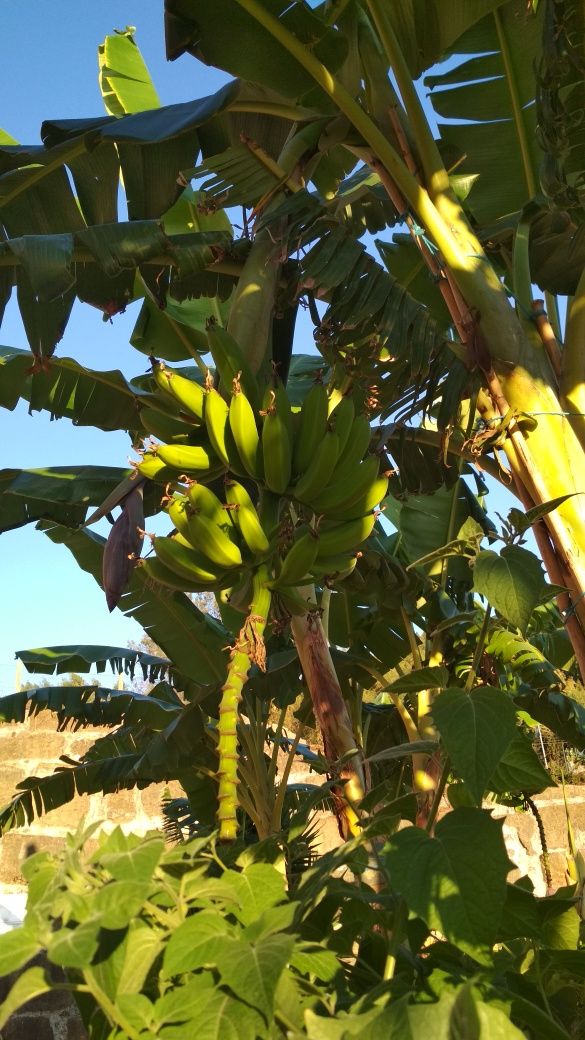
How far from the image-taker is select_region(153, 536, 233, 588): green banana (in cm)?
159

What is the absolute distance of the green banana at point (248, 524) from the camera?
1.51 m

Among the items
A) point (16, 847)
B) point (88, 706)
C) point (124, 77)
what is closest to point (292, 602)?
point (88, 706)

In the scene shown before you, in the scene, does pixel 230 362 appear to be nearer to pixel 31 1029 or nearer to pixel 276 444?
pixel 276 444

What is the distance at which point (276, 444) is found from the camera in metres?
1.60

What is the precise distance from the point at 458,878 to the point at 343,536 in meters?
1.08

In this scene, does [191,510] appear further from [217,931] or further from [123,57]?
[123,57]

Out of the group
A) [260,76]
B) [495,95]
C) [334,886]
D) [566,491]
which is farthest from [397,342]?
[334,886]

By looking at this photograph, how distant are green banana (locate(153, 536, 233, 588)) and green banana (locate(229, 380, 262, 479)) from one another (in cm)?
23

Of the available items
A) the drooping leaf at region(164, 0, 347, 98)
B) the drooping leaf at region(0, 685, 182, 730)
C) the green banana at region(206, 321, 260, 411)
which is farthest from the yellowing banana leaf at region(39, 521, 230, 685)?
the drooping leaf at region(164, 0, 347, 98)

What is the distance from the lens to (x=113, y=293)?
241 cm

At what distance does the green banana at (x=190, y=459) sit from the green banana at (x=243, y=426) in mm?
109

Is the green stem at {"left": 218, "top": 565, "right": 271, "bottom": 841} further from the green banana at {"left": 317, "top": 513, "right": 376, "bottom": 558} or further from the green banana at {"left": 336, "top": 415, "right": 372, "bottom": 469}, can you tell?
the green banana at {"left": 336, "top": 415, "right": 372, "bottom": 469}

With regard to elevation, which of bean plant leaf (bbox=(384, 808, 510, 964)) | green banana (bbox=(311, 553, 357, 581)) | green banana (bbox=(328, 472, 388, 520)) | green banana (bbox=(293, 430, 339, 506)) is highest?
green banana (bbox=(293, 430, 339, 506))

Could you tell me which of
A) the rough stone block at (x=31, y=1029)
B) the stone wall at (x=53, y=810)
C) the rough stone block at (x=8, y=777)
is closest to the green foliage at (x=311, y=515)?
the rough stone block at (x=31, y=1029)
